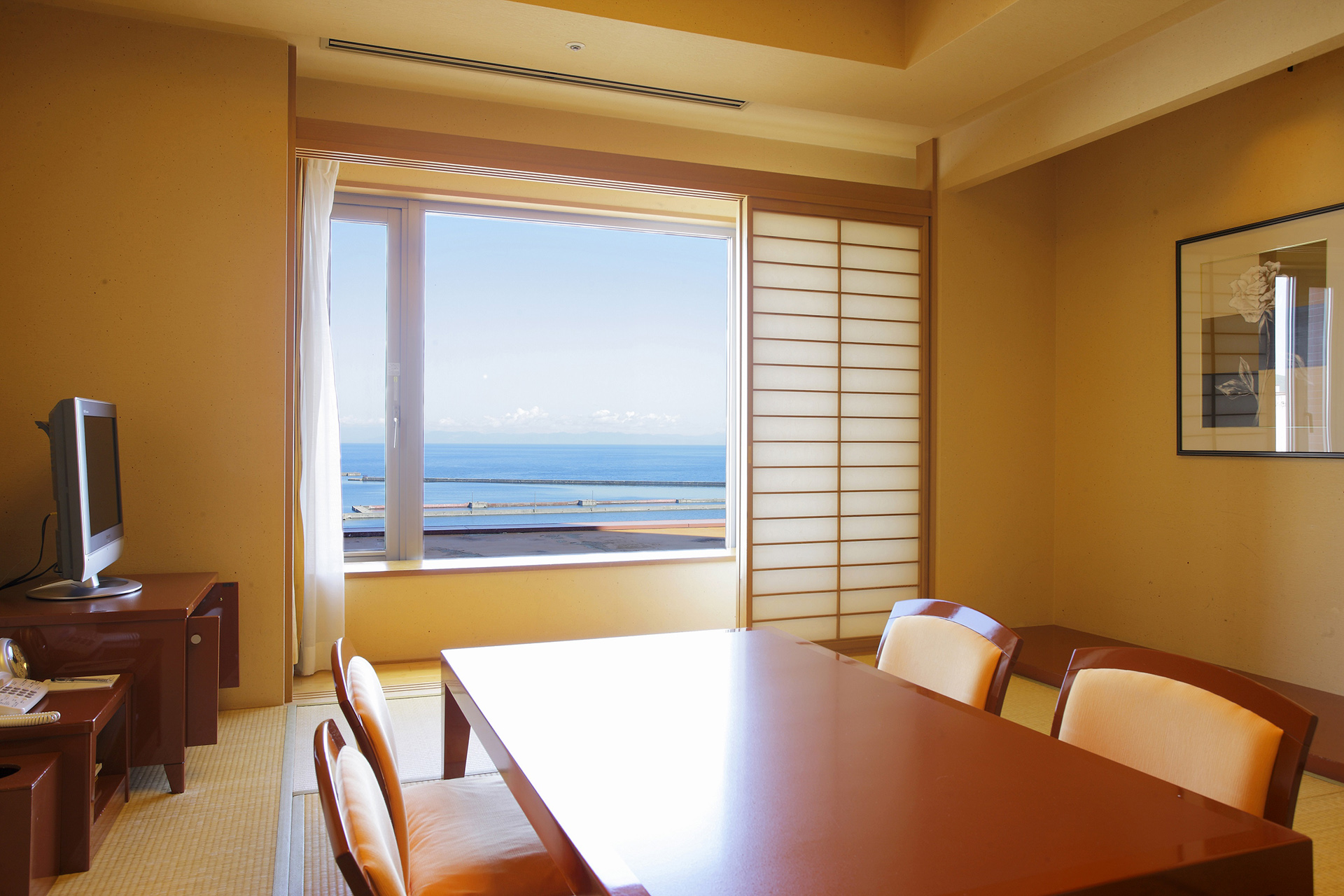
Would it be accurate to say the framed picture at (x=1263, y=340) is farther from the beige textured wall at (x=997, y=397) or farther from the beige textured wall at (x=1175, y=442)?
the beige textured wall at (x=997, y=397)

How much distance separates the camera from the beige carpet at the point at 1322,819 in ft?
6.43

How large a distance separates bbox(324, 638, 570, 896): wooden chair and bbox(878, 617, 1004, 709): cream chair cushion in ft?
2.84

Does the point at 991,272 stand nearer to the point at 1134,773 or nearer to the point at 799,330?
the point at 799,330

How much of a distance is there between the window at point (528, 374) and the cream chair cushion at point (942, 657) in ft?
8.61

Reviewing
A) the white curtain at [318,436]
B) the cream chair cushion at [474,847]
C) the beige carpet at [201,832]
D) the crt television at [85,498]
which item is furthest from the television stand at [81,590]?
the cream chair cushion at [474,847]

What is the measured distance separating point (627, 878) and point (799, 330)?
333 cm

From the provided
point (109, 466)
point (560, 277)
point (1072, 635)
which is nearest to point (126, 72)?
point (109, 466)

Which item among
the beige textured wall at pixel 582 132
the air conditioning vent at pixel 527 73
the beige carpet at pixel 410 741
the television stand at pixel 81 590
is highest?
the air conditioning vent at pixel 527 73

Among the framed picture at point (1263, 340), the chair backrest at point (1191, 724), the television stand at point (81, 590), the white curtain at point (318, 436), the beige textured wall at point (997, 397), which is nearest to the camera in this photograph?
the chair backrest at point (1191, 724)

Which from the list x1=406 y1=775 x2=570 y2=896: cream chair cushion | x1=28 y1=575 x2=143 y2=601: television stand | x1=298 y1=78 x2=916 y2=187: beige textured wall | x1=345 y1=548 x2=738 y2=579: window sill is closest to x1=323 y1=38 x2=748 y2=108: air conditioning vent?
x1=298 y1=78 x2=916 y2=187: beige textured wall

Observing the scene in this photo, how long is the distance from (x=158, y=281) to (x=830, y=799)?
3.02m

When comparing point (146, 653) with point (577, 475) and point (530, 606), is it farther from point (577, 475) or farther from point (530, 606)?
point (577, 475)

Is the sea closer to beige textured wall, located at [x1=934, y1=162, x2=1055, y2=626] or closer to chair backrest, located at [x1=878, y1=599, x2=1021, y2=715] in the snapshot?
beige textured wall, located at [x1=934, y1=162, x2=1055, y2=626]

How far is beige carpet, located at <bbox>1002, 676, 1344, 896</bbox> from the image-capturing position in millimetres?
1961
